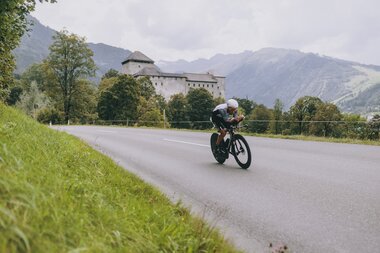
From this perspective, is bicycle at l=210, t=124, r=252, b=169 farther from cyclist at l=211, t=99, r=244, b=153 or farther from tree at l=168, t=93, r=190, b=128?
tree at l=168, t=93, r=190, b=128

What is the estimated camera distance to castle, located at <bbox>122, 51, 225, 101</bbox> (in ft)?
438

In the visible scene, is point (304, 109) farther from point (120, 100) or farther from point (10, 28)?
point (10, 28)

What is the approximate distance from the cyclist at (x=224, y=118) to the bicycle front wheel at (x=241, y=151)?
1.29 feet

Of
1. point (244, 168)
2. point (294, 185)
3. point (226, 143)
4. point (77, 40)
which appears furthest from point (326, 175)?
point (77, 40)

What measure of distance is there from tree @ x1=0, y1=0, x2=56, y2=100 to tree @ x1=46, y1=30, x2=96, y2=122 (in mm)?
53376

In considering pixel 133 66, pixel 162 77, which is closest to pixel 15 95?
pixel 133 66

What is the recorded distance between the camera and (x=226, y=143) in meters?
9.54

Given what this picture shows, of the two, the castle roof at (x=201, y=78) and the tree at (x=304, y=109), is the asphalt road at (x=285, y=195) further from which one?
the castle roof at (x=201, y=78)

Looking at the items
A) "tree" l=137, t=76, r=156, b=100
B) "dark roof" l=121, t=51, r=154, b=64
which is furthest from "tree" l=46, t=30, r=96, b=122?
"dark roof" l=121, t=51, r=154, b=64

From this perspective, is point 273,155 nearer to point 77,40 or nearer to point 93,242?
point 93,242

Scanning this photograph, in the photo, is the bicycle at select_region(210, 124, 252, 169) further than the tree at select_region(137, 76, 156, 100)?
No

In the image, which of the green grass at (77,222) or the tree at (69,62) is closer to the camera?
the green grass at (77,222)

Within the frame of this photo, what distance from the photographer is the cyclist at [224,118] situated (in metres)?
9.23

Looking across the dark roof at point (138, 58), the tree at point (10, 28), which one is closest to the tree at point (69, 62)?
the tree at point (10, 28)
